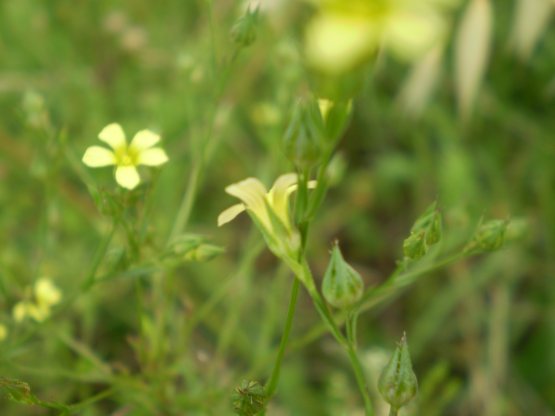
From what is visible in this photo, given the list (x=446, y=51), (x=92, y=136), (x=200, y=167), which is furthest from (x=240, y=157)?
(x=200, y=167)

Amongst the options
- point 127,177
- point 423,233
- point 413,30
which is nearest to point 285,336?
point 423,233

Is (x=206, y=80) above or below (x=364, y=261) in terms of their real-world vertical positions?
above

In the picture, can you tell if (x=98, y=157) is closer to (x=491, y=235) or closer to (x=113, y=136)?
(x=113, y=136)

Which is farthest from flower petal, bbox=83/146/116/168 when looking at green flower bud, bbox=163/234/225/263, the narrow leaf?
the narrow leaf

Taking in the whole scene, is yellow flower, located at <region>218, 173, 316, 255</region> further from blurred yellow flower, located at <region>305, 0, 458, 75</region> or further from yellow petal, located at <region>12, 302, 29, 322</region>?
yellow petal, located at <region>12, 302, 29, 322</region>

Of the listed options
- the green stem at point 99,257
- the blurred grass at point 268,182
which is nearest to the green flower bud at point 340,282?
the green stem at point 99,257

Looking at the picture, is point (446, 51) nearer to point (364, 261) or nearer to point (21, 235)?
point (364, 261)

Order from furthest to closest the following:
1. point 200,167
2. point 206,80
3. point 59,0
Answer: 1. point 59,0
2. point 206,80
3. point 200,167

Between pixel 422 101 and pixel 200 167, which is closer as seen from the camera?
pixel 200 167
